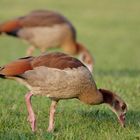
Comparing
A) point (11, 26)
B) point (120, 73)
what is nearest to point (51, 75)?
point (11, 26)

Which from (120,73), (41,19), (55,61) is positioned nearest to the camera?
(55,61)

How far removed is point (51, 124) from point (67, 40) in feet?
24.8

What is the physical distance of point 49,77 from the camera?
264 inches

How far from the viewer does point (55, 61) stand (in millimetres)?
6836

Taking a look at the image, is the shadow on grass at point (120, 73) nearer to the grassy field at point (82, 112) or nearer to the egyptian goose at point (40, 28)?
the grassy field at point (82, 112)

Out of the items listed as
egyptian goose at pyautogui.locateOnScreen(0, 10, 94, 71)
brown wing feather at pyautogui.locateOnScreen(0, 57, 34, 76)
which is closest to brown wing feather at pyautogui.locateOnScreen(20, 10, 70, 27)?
egyptian goose at pyautogui.locateOnScreen(0, 10, 94, 71)

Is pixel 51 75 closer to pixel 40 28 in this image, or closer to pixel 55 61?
pixel 55 61

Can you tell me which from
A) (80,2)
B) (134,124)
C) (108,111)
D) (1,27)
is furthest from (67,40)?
(80,2)

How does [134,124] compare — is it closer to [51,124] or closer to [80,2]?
[51,124]

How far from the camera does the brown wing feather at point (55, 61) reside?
678cm

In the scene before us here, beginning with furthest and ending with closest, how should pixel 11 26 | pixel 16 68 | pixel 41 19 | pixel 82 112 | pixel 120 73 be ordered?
pixel 120 73 < pixel 11 26 < pixel 41 19 < pixel 82 112 < pixel 16 68

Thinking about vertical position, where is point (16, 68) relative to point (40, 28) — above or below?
above

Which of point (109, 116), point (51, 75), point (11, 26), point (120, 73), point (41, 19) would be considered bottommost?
point (120, 73)

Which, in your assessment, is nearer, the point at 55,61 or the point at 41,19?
the point at 55,61
